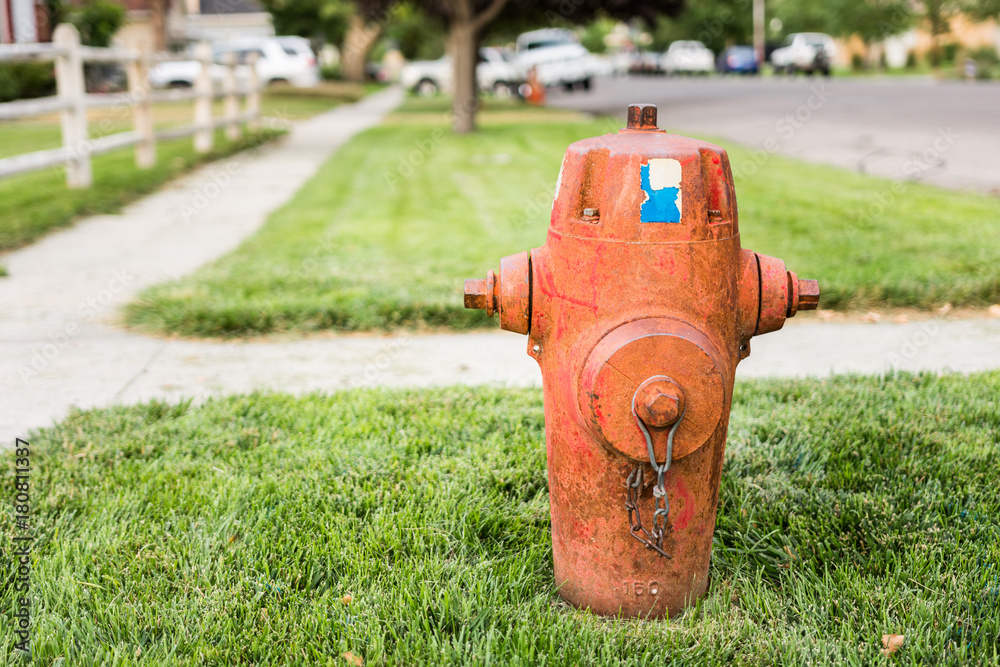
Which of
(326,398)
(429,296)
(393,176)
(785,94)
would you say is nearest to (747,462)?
(326,398)

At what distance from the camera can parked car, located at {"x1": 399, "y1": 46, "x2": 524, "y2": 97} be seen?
32094 mm

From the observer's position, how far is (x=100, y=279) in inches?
217

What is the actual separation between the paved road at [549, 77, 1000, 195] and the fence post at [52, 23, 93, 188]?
7001 mm

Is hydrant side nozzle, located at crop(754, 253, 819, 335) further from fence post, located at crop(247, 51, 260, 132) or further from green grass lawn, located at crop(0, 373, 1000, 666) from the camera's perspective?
fence post, located at crop(247, 51, 260, 132)

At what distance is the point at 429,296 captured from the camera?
16.0 ft

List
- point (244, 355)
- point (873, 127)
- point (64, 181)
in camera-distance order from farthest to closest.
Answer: point (873, 127) < point (64, 181) < point (244, 355)

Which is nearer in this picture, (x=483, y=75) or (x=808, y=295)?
(x=808, y=295)

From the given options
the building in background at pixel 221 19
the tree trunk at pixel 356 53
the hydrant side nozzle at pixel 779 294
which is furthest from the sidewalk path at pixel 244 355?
the building in background at pixel 221 19

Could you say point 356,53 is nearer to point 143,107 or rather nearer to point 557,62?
point 557,62

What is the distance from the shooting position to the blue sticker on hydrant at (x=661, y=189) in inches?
76.5

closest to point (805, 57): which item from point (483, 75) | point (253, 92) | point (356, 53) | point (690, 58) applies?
point (690, 58)

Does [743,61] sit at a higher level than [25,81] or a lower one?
higher

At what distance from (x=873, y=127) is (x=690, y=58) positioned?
142 ft

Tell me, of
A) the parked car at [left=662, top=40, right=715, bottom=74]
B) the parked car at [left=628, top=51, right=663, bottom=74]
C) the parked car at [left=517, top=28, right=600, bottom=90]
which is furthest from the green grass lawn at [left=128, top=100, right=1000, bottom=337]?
the parked car at [left=628, top=51, right=663, bottom=74]
